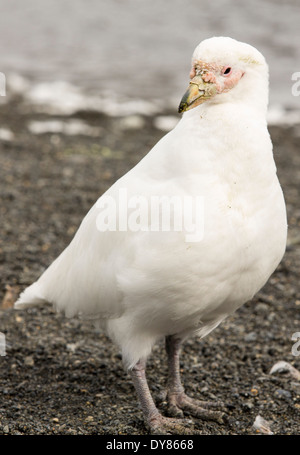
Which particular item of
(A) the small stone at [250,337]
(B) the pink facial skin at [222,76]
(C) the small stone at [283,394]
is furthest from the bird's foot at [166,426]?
(B) the pink facial skin at [222,76]

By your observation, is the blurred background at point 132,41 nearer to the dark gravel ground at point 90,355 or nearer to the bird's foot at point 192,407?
the dark gravel ground at point 90,355

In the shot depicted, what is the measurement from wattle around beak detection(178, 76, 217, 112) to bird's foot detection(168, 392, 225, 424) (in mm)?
2048

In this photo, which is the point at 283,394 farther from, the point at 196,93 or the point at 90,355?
the point at 196,93

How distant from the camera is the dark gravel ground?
16.4ft

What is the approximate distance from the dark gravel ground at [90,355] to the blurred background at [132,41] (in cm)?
469

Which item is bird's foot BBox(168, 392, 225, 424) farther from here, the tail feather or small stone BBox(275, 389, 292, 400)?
the tail feather

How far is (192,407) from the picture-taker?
17.0ft

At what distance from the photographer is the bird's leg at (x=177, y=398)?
5.13 m

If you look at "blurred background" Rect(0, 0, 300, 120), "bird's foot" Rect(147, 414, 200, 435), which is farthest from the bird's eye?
"blurred background" Rect(0, 0, 300, 120)

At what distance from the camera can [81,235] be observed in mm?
5023

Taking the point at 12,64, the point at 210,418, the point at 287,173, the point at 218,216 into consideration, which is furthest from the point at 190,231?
the point at 12,64

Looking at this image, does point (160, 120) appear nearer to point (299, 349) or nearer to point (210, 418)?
point (299, 349)

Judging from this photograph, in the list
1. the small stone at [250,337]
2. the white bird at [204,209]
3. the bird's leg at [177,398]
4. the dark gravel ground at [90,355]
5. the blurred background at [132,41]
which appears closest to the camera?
the white bird at [204,209]
